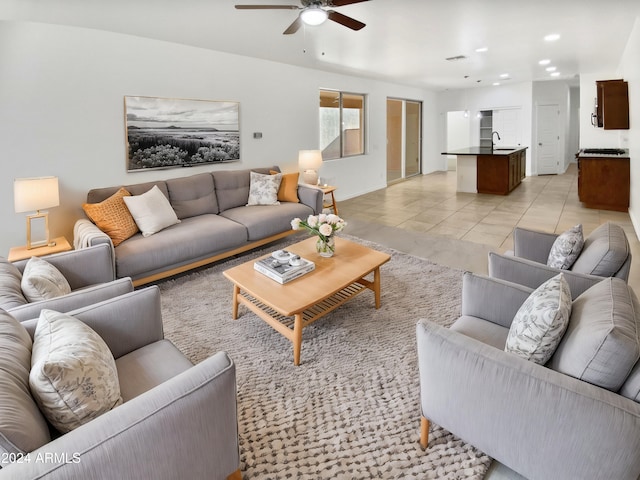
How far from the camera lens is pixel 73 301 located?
1.90 metres

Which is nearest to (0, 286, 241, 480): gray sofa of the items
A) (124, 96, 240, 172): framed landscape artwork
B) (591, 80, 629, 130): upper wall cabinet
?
(124, 96, 240, 172): framed landscape artwork

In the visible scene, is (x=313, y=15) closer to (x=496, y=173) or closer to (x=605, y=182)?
(x=605, y=182)

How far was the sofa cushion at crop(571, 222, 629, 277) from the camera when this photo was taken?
1993mm

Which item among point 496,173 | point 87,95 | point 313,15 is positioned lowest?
point 496,173

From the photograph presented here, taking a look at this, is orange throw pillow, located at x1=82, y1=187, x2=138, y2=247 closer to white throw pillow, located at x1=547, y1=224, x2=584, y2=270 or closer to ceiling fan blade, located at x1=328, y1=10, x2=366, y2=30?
ceiling fan blade, located at x1=328, y1=10, x2=366, y2=30

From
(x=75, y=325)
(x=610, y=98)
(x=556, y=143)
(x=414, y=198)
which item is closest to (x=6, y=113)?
(x=75, y=325)

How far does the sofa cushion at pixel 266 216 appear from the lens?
431 cm

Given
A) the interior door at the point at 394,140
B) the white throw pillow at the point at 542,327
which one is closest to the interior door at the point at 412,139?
the interior door at the point at 394,140

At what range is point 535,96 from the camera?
33.5 ft

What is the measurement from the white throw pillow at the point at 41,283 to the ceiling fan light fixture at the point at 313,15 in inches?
97.8

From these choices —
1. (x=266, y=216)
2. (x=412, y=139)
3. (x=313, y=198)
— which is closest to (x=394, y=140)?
(x=412, y=139)

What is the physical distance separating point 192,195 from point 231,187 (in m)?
0.57

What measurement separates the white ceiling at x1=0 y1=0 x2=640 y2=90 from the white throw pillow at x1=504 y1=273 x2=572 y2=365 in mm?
2947

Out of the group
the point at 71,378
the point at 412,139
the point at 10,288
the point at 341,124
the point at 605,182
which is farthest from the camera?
the point at 412,139
